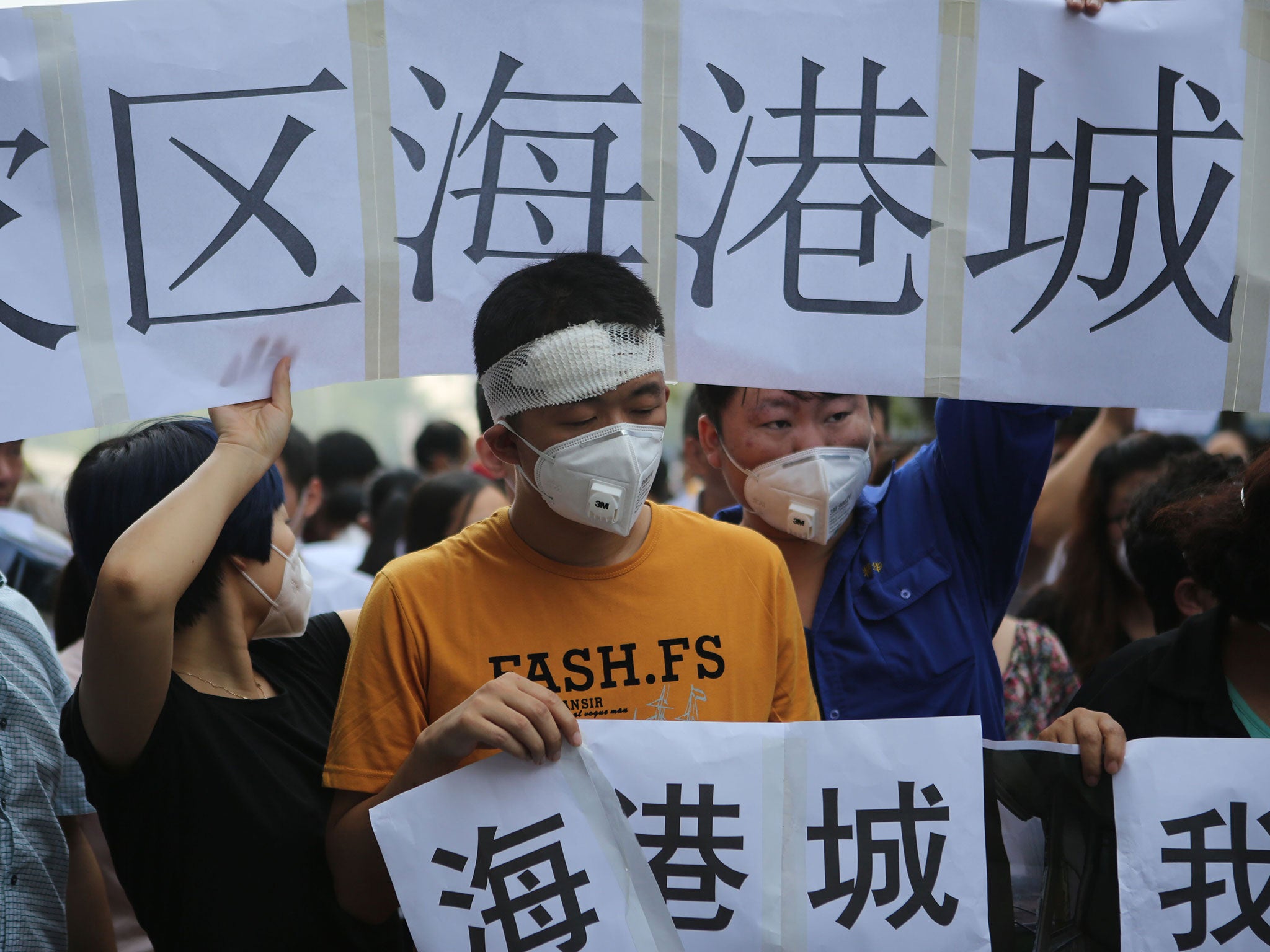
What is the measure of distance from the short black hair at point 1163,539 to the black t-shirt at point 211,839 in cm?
266

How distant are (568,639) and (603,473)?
0.32 m

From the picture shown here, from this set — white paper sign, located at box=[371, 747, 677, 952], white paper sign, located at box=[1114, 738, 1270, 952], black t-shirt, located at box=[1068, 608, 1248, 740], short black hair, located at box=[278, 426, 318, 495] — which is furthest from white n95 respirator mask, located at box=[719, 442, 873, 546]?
short black hair, located at box=[278, 426, 318, 495]

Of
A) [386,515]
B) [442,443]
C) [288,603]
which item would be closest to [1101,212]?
[288,603]

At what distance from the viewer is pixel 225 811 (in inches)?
91.8

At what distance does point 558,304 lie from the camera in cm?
228

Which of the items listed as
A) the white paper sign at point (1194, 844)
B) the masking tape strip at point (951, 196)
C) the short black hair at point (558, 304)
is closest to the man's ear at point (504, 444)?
the short black hair at point (558, 304)

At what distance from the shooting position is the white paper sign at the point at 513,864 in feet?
6.79

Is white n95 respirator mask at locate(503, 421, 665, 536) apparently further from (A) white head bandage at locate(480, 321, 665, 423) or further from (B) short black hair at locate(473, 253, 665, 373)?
(B) short black hair at locate(473, 253, 665, 373)

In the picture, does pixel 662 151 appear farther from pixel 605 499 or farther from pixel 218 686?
pixel 218 686

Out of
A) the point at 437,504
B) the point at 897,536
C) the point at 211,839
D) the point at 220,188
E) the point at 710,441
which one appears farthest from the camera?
the point at 437,504

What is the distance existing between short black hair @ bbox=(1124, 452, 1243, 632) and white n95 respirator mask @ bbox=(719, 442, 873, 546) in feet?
3.87

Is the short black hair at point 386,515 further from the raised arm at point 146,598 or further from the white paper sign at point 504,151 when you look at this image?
the raised arm at point 146,598

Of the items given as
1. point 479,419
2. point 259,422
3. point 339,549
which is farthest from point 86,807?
point 339,549

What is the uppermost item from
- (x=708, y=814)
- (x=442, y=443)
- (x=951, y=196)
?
(x=951, y=196)
